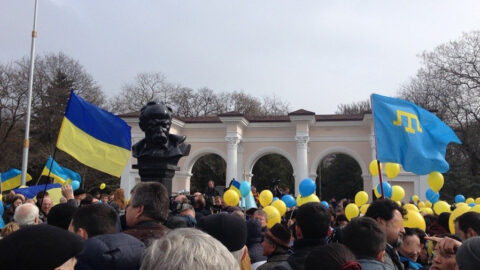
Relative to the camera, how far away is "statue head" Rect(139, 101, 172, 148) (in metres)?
6.84

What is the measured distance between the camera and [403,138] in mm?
6699

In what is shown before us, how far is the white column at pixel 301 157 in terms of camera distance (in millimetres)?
24484

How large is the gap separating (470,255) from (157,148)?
5.42 m

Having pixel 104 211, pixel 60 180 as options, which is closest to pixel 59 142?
pixel 104 211

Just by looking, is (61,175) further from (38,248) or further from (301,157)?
(301,157)

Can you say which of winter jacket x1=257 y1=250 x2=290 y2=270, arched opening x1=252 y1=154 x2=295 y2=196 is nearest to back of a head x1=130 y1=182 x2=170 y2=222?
winter jacket x1=257 y1=250 x2=290 y2=270

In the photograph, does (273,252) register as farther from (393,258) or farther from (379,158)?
(379,158)

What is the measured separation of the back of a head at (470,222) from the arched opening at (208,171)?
3522 centimetres

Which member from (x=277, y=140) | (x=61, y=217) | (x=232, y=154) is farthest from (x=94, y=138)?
(x=277, y=140)

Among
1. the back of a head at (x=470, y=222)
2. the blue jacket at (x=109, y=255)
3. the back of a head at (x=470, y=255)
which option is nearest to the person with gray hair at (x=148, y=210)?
the blue jacket at (x=109, y=255)

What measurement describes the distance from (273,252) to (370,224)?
3.83 ft

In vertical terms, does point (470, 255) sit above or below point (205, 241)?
below

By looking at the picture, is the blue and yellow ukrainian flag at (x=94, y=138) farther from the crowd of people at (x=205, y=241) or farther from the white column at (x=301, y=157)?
the white column at (x=301, y=157)

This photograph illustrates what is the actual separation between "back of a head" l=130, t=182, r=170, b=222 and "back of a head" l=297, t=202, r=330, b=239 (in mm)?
1084
